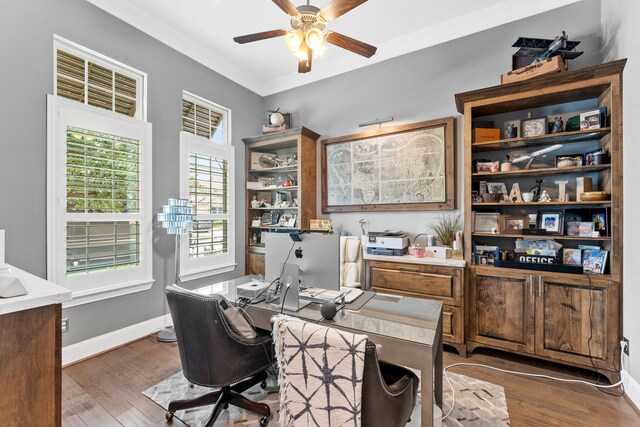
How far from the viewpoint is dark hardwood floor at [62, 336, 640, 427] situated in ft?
5.99

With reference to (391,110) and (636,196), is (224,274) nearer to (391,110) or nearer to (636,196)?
(391,110)

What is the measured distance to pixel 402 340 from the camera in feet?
4.31

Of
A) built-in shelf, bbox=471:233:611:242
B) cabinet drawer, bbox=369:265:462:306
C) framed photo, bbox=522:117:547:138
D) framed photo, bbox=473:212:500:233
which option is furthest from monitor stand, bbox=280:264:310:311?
framed photo, bbox=522:117:547:138

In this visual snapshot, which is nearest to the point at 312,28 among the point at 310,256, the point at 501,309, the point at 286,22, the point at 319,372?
the point at 286,22

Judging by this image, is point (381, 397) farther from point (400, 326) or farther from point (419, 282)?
point (419, 282)

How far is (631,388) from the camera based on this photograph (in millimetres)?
1978

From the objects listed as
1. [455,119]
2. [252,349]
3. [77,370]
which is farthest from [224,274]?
[455,119]

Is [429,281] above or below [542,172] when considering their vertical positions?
below

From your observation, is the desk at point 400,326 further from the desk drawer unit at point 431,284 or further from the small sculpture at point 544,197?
the small sculpture at point 544,197

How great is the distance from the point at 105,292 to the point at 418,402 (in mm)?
2817

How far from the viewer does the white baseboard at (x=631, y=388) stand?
6.26 feet

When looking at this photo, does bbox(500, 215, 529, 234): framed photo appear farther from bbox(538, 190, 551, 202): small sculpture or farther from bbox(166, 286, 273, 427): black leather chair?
bbox(166, 286, 273, 427): black leather chair

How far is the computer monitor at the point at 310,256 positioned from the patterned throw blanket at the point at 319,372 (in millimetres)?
569

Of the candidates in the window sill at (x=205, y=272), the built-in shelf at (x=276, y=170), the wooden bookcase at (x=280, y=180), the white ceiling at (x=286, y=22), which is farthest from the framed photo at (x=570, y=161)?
the window sill at (x=205, y=272)
